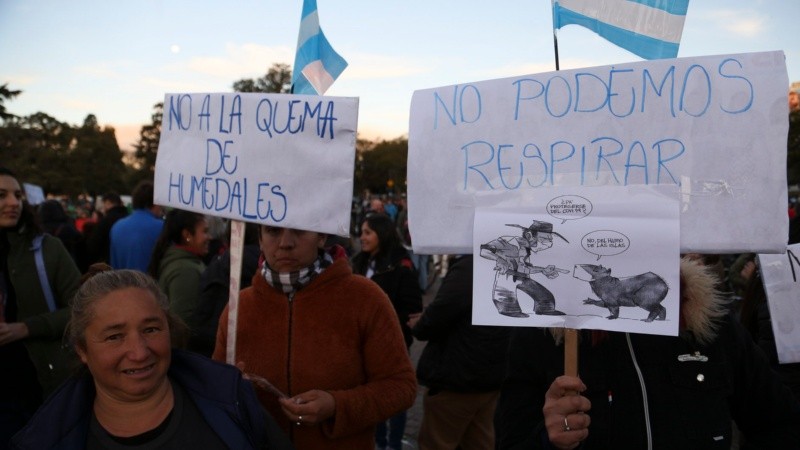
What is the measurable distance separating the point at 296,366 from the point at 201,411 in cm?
52

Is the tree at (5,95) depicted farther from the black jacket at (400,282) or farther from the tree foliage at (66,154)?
the black jacket at (400,282)

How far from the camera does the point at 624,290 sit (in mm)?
1834

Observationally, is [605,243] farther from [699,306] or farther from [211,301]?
[211,301]

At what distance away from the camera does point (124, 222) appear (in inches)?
225

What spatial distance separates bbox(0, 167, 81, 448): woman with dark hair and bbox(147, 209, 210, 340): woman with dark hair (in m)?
0.65

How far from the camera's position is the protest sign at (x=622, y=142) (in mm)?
1764

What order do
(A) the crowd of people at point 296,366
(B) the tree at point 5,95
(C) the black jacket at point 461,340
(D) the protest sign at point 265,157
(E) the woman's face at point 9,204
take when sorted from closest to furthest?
(A) the crowd of people at point 296,366 → (D) the protest sign at point 265,157 → (E) the woman's face at point 9,204 → (C) the black jacket at point 461,340 → (B) the tree at point 5,95

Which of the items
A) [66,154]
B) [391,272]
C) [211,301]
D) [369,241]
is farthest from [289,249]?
[66,154]

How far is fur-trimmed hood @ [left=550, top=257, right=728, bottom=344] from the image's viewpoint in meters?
2.00

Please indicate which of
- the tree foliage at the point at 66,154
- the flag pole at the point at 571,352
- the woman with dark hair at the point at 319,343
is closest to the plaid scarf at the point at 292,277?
the woman with dark hair at the point at 319,343

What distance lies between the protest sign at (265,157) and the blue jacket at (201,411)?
0.57 meters

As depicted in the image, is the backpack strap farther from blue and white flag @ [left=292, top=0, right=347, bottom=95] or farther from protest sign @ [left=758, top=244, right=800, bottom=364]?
protest sign @ [left=758, top=244, right=800, bottom=364]

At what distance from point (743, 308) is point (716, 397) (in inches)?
61.8

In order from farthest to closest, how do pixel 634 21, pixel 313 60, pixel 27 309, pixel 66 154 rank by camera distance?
pixel 66 154 → pixel 27 309 → pixel 313 60 → pixel 634 21
